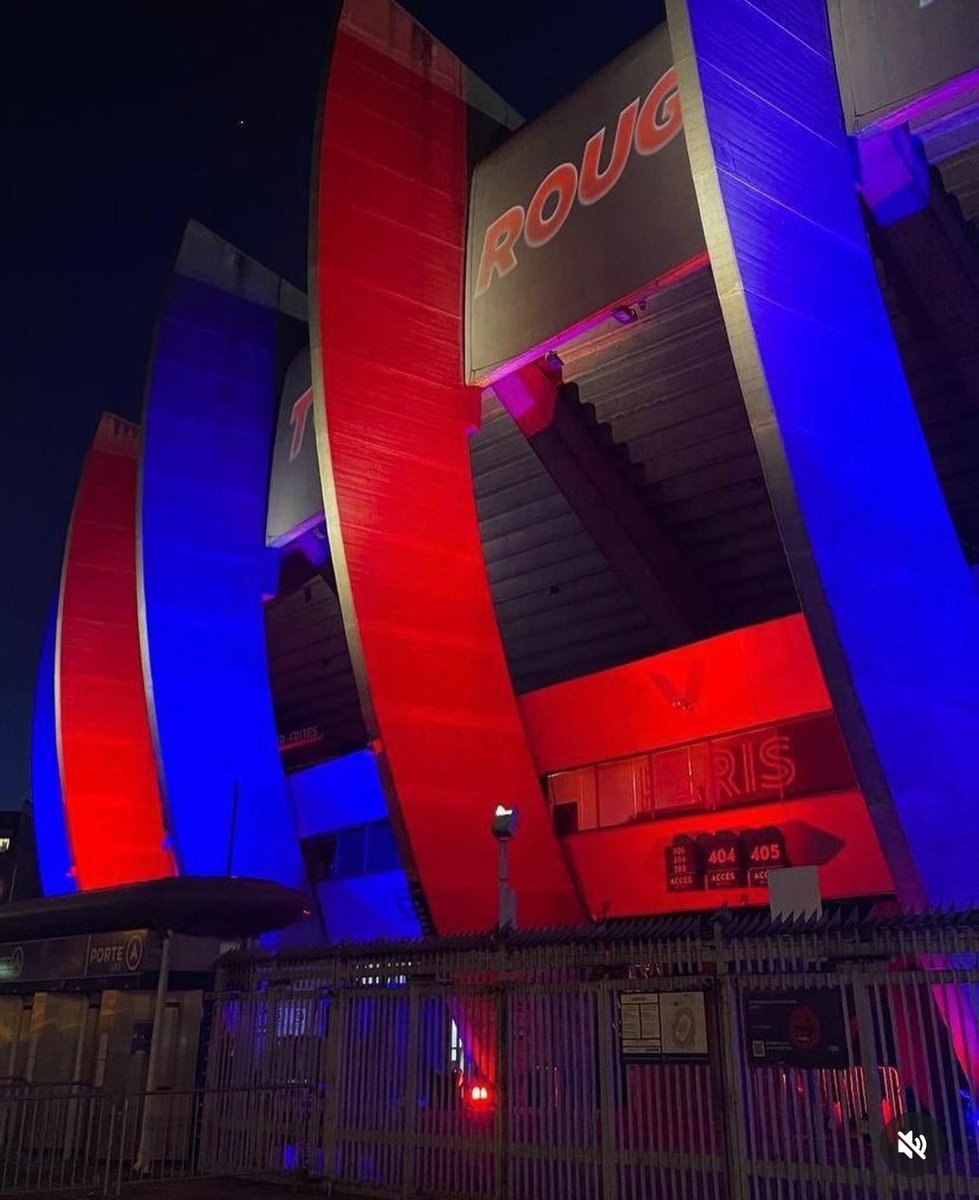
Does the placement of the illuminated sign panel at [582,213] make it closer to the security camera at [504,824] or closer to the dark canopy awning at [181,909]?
the security camera at [504,824]

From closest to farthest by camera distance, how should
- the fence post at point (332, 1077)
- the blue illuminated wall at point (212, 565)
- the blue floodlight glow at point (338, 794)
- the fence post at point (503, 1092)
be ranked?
the fence post at point (503, 1092)
the fence post at point (332, 1077)
the blue illuminated wall at point (212, 565)
the blue floodlight glow at point (338, 794)

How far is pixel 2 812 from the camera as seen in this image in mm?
65438

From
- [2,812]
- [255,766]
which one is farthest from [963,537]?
[2,812]

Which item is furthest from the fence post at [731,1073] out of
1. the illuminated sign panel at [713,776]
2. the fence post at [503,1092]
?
the illuminated sign panel at [713,776]

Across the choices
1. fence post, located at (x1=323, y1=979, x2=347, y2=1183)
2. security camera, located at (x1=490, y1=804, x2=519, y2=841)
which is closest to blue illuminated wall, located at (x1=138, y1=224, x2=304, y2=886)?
security camera, located at (x1=490, y1=804, x2=519, y2=841)

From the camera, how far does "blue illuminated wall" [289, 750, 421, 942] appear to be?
21.1 metres

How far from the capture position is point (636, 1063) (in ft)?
25.9

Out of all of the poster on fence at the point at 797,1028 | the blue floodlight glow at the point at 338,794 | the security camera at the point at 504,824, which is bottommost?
the poster on fence at the point at 797,1028

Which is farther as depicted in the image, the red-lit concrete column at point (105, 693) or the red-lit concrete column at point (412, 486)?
the red-lit concrete column at point (105, 693)

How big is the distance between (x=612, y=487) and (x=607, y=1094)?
40.4 feet

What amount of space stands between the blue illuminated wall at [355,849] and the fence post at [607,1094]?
1292cm

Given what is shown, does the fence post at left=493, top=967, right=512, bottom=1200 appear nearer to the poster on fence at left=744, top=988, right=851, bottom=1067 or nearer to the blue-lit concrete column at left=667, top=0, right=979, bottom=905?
the poster on fence at left=744, top=988, right=851, bottom=1067

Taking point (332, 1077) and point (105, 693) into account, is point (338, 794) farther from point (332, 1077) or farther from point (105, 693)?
point (332, 1077)

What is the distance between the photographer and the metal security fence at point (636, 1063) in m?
6.76
